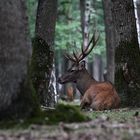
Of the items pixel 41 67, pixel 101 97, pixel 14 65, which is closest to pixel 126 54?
pixel 101 97

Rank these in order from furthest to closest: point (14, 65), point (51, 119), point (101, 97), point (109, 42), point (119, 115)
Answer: point (109, 42) → point (101, 97) → point (119, 115) → point (14, 65) → point (51, 119)

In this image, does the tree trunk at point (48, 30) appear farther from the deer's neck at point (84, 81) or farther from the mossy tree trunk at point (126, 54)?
the deer's neck at point (84, 81)

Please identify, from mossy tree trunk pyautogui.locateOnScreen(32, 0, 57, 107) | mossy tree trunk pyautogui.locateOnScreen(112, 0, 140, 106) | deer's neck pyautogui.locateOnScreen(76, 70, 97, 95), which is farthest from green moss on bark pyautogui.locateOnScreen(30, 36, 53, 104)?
deer's neck pyautogui.locateOnScreen(76, 70, 97, 95)

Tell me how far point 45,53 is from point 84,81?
2.54 meters

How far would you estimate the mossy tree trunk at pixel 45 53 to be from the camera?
12453mm

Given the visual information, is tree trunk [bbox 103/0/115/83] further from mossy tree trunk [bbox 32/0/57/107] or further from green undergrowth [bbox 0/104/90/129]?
green undergrowth [bbox 0/104/90/129]

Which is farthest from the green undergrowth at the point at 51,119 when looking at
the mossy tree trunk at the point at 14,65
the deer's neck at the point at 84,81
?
the deer's neck at the point at 84,81

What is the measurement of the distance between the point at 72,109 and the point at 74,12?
1274 inches

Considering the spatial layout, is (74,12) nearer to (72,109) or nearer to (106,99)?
(106,99)

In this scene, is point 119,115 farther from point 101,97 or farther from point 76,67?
point 76,67

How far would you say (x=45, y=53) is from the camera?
1253 cm

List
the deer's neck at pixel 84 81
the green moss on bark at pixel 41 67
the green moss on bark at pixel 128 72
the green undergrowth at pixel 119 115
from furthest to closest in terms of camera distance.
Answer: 1. the deer's neck at pixel 84 81
2. the green moss on bark at pixel 41 67
3. the green moss on bark at pixel 128 72
4. the green undergrowth at pixel 119 115

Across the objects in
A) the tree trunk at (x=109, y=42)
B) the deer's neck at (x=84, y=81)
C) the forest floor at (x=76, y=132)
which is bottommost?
the forest floor at (x=76, y=132)

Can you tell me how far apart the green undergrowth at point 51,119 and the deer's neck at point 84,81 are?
24.3ft
